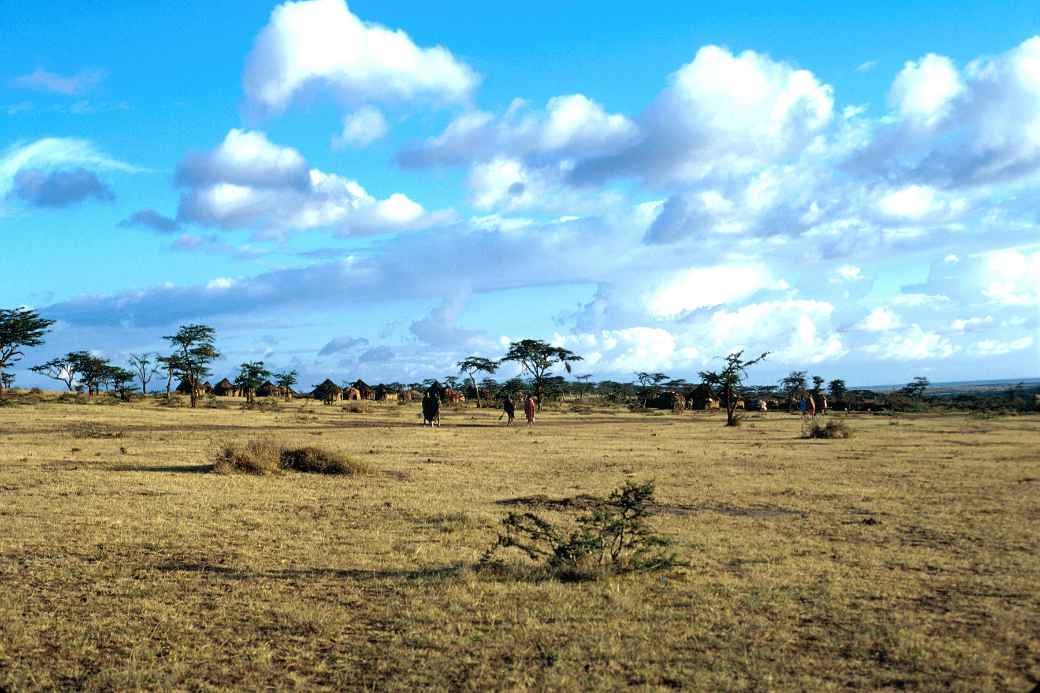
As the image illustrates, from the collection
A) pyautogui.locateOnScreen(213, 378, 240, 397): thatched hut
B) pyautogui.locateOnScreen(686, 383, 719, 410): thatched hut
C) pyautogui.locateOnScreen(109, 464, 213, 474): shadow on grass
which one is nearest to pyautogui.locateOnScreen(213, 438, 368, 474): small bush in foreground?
pyautogui.locateOnScreen(109, 464, 213, 474): shadow on grass

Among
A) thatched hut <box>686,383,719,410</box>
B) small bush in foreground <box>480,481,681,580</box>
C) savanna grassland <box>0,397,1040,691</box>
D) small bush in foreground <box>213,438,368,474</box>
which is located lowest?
savanna grassland <box>0,397,1040,691</box>

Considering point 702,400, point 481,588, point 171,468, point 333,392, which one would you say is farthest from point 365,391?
point 481,588

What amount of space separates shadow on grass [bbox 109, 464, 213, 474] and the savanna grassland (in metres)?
0.26

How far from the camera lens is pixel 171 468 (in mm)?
19344

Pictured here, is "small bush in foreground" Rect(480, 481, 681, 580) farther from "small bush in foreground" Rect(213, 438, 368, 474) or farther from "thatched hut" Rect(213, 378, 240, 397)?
"thatched hut" Rect(213, 378, 240, 397)

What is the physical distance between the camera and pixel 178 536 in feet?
36.8

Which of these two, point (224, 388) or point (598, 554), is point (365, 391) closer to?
point (224, 388)

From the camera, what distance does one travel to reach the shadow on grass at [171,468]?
740 inches

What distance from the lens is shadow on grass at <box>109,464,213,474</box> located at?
1880 centimetres

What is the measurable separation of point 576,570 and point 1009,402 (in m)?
77.1

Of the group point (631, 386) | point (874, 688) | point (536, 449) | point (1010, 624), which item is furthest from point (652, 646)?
point (631, 386)

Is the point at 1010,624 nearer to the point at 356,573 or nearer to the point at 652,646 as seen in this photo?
the point at 652,646

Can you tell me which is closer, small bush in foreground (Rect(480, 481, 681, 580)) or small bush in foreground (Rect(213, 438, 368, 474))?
small bush in foreground (Rect(480, 481, 681, 580))

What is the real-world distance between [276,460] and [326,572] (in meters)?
10.5
